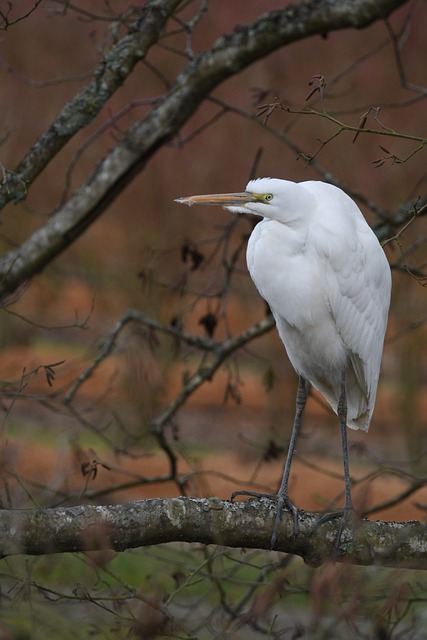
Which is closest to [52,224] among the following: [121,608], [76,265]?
[121,608]

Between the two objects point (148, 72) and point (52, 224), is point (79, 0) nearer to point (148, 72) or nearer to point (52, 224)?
point (148, 72)

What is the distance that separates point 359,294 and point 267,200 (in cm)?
→ 50

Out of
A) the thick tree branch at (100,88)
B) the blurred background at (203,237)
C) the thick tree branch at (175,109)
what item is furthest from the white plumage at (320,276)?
the blurred background at (203,237)

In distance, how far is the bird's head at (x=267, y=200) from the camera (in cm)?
318

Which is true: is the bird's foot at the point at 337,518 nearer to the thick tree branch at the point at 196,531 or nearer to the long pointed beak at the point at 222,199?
the thick tree branch at the point at 196,531

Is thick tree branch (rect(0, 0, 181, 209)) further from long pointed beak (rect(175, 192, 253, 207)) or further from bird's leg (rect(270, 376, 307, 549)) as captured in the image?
bird's leg (rect(270, 376, 307, 549))

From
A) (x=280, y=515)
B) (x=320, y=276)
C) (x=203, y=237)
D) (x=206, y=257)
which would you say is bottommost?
(x=203, y=237)

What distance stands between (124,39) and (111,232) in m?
8.05

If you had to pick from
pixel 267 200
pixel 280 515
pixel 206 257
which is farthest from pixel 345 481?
pixel 206 257

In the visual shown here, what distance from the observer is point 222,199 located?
3.18 meters

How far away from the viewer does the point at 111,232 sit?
11.6 meters

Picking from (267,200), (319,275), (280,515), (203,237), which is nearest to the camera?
(280,515)

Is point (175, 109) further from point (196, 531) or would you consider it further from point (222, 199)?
point (196, 531)

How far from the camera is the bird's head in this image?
3182mm
